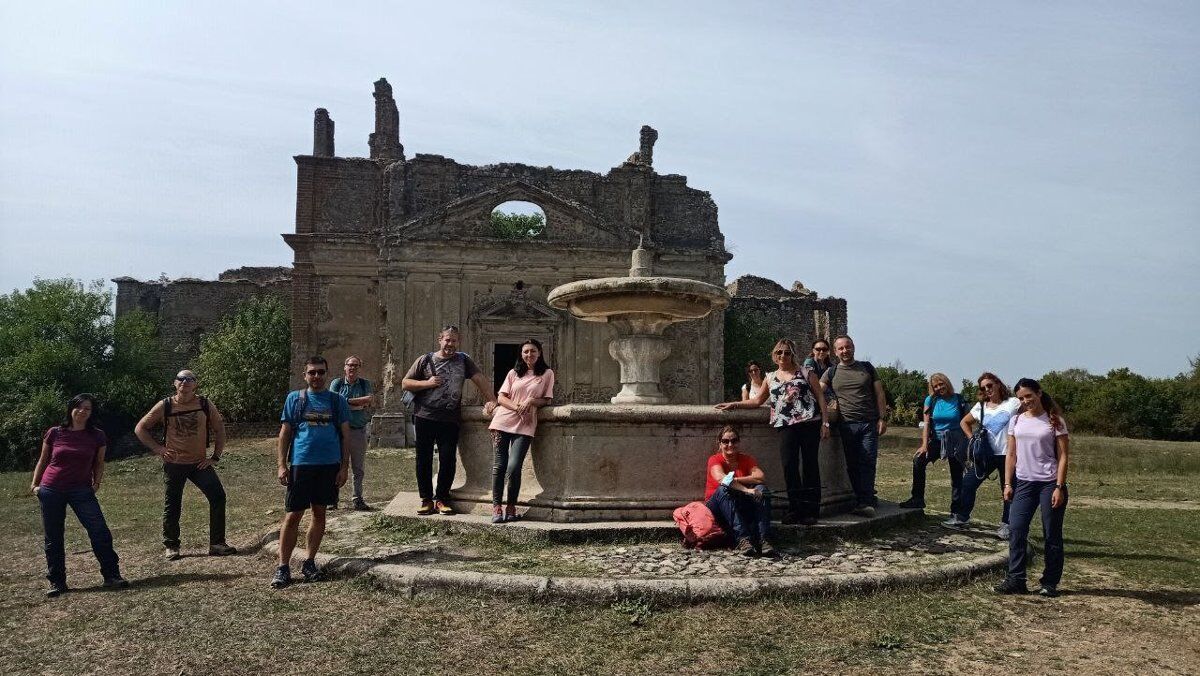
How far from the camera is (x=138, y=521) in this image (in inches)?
367

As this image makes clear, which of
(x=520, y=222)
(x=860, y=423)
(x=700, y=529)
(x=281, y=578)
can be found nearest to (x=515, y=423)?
(x=700, y=529)

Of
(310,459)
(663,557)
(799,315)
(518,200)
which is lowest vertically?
(663,557)

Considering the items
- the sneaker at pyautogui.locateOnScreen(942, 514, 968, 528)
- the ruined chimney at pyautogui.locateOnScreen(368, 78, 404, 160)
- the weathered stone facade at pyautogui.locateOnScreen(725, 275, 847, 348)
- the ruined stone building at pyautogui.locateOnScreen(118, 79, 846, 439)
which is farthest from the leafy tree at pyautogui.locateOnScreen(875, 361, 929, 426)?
the sneaker at pyautogui.locateOnScreen(942, 514, 968, 528)

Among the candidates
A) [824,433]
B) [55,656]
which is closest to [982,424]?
[824,433]

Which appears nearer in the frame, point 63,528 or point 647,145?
point 63,528

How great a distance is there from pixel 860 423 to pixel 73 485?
252 inches

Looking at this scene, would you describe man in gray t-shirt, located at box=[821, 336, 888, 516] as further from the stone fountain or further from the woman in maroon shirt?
the woman in maroon shirt

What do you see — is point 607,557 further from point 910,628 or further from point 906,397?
point 906,397

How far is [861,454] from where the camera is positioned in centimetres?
727

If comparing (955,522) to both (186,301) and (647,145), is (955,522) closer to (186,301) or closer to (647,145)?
(647,145)

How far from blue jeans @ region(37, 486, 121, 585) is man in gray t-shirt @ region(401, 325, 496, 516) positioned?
2.31m

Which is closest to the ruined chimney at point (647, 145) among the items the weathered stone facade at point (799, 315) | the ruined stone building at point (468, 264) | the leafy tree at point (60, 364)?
the ruined stone building at point (468, 264)

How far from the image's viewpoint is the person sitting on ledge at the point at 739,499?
5.86 meters

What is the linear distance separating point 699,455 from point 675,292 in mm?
1947
